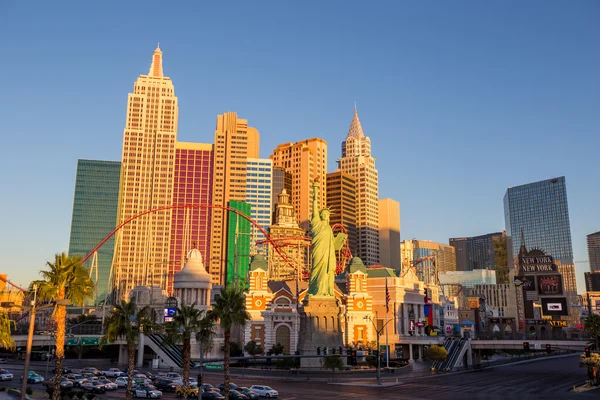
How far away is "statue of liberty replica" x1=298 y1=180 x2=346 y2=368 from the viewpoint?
8838cm

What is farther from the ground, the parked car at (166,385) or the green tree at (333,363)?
the green tree at (333,363)

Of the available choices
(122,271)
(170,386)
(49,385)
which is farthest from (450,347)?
(122,271)

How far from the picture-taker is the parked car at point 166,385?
60344mm

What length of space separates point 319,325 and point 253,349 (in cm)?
1771

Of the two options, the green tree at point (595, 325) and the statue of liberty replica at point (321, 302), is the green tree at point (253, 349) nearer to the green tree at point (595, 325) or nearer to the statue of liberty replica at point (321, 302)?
the statue of liberty replica at point (321, 302)

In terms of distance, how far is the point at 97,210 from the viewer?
196500 millimetres

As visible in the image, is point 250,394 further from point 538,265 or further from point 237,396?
point 538,265

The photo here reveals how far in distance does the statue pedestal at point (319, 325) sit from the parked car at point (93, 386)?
116ft

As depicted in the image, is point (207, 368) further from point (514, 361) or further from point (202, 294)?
point (514, 361)

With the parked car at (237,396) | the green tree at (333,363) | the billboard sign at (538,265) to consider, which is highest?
the billboard sign at (538,265)

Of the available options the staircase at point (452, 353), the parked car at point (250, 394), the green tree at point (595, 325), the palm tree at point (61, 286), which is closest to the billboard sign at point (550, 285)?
the staircase at point (452, 353)

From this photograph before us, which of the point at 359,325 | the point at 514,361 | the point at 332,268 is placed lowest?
the point at 514,361

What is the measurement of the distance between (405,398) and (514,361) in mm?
83141

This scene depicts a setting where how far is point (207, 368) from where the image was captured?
283 feet
